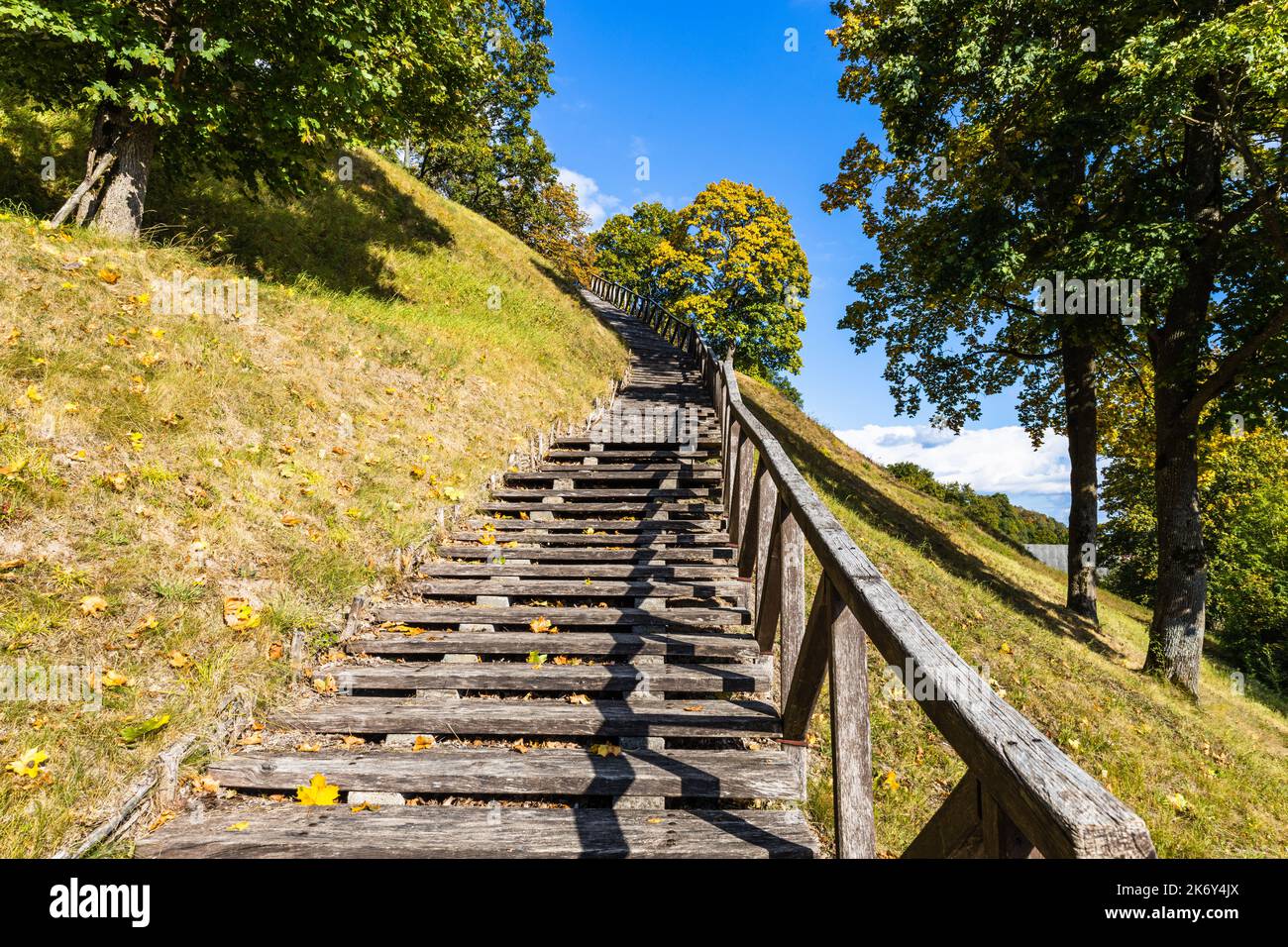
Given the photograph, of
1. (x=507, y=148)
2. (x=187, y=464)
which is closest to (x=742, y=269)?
(x=507, y=148)

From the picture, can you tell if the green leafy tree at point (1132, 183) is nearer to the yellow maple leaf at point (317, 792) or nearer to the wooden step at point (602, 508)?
the wooden step at point (602, 508)

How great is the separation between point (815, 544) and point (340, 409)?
250 inches

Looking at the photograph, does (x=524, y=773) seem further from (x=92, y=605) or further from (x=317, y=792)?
(x=92, y=605)

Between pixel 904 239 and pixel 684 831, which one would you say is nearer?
pixel 684 831

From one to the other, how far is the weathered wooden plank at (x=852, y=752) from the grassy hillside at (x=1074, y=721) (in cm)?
89

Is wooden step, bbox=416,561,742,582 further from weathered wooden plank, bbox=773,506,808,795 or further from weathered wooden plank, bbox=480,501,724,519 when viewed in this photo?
weathered wooden plank, bbox=773,506,808,795

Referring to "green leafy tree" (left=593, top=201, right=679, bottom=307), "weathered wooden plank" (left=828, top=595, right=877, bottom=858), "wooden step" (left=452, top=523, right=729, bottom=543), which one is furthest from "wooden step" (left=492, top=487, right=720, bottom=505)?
"green leafy tree" (left=593, top=201, right=679, bottom=307)

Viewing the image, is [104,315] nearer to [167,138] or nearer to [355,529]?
[355,529]

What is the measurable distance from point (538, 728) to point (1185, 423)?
1180 centimetres

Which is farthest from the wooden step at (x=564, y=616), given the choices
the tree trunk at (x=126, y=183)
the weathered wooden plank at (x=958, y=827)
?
the tree trunk at (x=126, y=183)

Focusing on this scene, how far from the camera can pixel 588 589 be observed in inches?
202

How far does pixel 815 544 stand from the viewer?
2717mm

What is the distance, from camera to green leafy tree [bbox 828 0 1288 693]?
7.58 metres
